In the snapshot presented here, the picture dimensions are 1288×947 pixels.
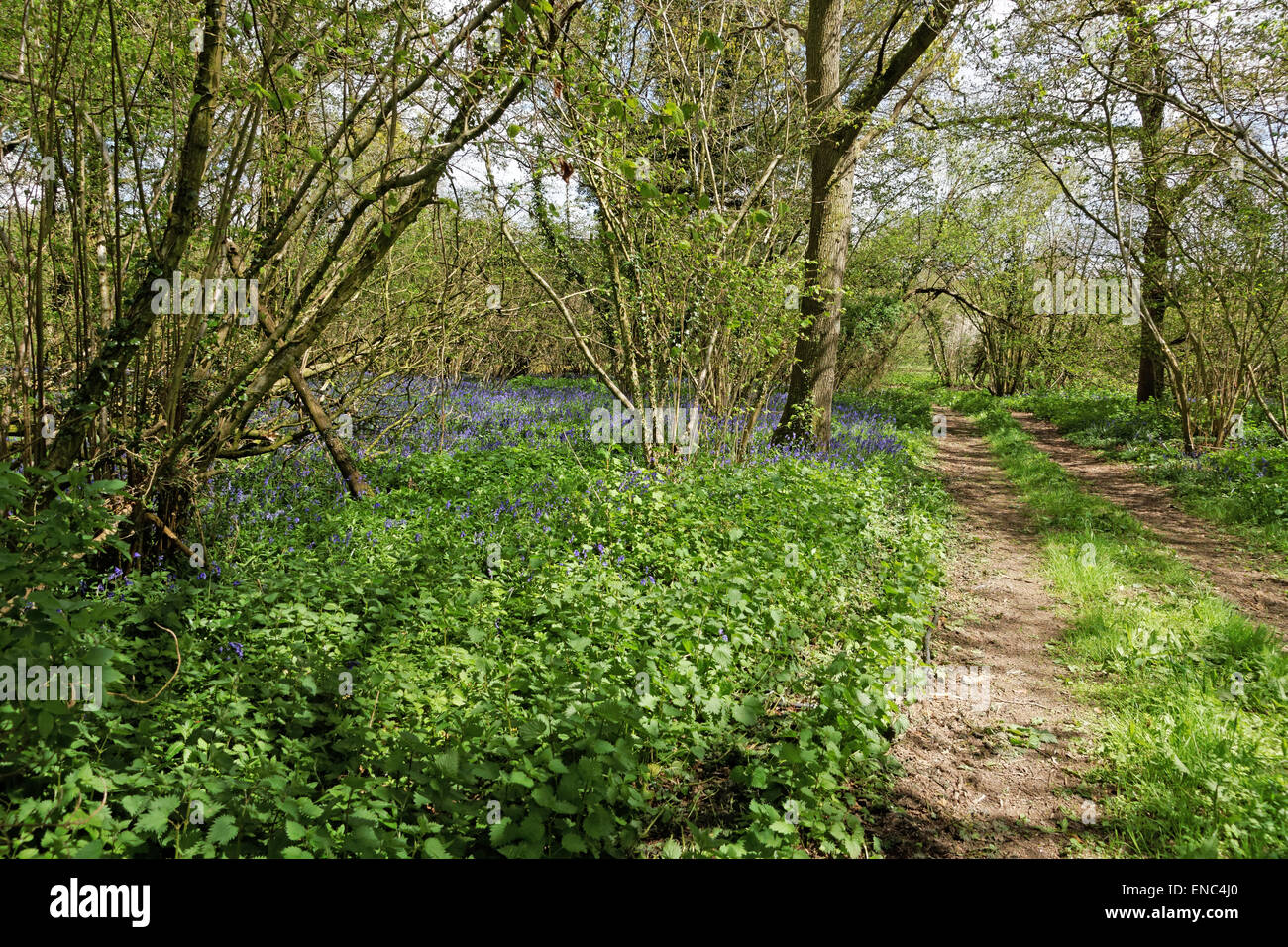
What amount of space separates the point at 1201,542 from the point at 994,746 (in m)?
5.55

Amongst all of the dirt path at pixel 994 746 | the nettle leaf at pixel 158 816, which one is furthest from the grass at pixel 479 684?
the dirt path at pixel 994 746

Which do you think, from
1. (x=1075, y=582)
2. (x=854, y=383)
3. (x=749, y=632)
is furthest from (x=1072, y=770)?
(x=854, y=383)

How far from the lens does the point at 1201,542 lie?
7.11m

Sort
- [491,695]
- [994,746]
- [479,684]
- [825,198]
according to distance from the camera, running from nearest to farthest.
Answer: [491,695] → [479,684] → [994,746] → [825,198]

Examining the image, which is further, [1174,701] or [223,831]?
[1174,701]

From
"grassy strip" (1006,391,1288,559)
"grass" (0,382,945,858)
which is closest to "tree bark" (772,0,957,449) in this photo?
"grass" (0,382,945,858)

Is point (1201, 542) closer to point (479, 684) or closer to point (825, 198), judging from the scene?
point (825, 198)

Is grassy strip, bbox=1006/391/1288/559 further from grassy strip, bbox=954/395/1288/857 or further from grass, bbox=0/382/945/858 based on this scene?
grass, bbox=0/382/945/858

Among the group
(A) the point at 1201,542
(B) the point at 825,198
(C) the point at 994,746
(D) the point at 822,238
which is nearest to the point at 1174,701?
(C) the point at 994,746

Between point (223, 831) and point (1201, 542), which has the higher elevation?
point (1201, 542)

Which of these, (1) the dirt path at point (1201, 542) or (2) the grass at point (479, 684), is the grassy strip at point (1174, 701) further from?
(2) the grass at point (479, 684)

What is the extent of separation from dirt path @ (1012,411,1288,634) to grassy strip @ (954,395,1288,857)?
0.92ft

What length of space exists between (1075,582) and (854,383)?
63.5 ft

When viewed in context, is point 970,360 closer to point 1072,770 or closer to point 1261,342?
point 1261,342
